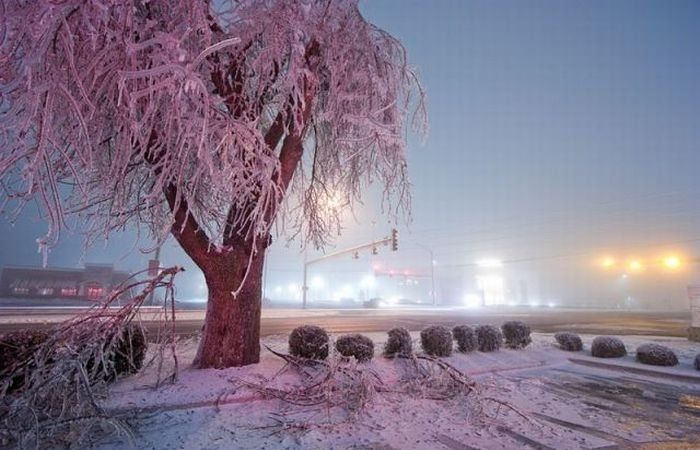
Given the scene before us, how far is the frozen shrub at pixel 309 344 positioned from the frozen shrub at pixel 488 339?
4.94m

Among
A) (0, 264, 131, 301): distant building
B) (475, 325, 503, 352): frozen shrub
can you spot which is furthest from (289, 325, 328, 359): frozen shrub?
(0, 264, 131, 301): distant building

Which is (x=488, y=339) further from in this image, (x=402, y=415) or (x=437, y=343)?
(x=402, y=415)

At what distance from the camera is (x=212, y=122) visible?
4758 millimetres

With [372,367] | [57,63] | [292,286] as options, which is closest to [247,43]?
[57,63]

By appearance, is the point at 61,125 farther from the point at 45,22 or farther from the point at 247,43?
the point at 247,43

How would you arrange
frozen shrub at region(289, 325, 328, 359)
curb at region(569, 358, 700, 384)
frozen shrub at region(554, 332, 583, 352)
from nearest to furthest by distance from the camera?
frozen shrub at region(289, 325, 328, 359) < curb at region(569, 358, 700, 384) < frozen shrub at region(554, 332, 583, 352)

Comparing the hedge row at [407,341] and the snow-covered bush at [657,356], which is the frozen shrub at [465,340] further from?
the snow-covered bush at [657,356]

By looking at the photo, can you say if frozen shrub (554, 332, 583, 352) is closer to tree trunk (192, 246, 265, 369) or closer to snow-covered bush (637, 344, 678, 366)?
snow-covered bush (637, 344, 678, 366)

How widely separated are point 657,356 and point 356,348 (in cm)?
798

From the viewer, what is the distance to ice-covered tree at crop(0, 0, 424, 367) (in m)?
3.67

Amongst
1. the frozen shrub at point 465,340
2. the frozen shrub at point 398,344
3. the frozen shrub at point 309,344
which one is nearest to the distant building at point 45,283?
the frozen shrub at point 309,344

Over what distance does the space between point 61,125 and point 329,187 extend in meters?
4.89

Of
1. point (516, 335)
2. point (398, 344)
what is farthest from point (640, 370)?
point (398, 344)

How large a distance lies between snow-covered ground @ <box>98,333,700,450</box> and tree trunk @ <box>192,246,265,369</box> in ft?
0.80
